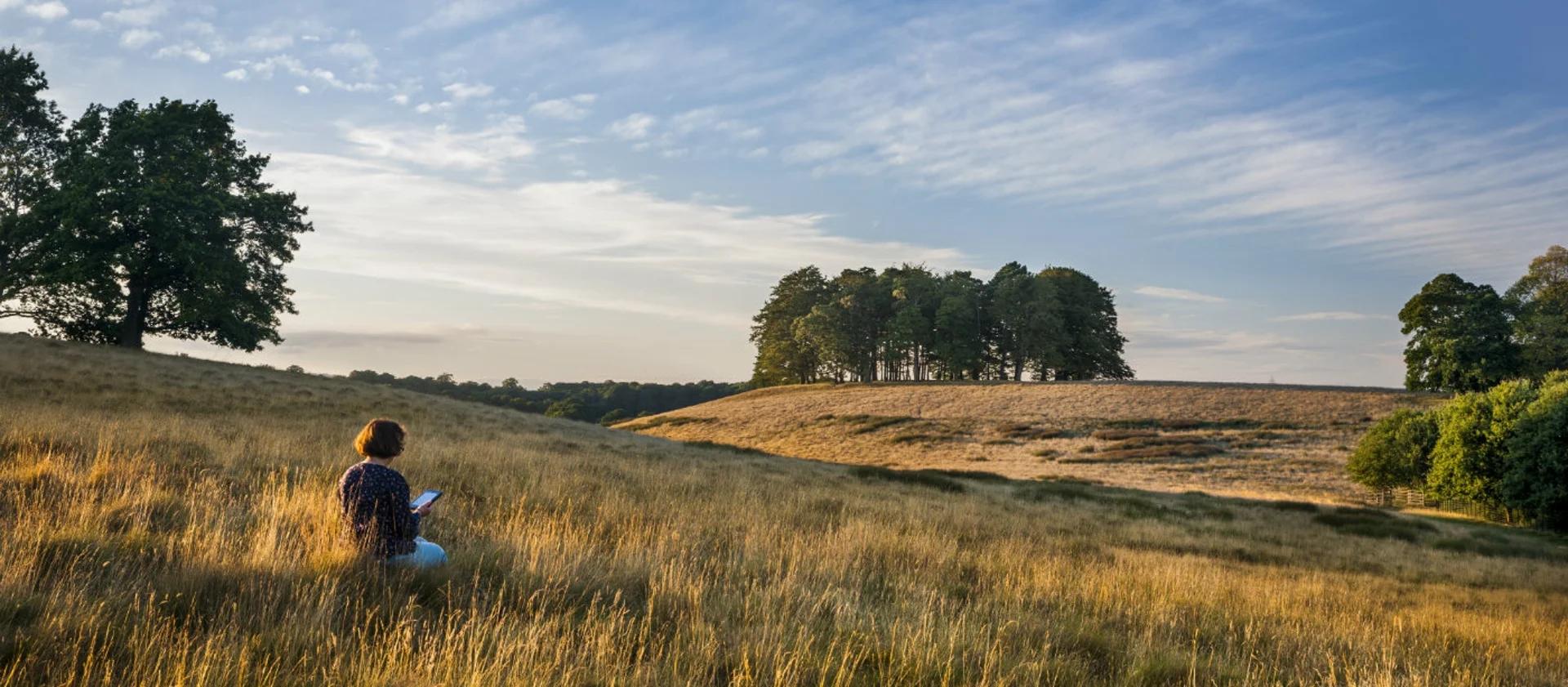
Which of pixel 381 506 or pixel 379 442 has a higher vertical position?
pixel 379 442

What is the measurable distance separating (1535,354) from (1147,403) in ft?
77.8

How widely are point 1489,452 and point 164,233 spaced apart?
60688mm

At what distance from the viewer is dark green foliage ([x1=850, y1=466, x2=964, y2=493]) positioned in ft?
86.7

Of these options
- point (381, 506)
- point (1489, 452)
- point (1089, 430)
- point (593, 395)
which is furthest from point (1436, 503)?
point (593, 395)

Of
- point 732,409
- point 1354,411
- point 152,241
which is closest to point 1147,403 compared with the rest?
point 1354,411

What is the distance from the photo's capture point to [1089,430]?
57.8 m

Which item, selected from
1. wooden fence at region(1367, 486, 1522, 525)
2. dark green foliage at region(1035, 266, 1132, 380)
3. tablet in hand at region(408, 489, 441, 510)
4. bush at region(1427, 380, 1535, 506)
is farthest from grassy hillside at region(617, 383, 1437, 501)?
tablet in hand at region(408, 489, 441, 510)

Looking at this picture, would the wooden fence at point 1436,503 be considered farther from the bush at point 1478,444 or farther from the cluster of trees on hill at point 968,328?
the cluster of trees on hill at point 968,328

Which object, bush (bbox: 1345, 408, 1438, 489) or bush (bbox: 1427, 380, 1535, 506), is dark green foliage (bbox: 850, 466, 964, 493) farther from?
bush (bbox: 1345, 408, 1438, 489)

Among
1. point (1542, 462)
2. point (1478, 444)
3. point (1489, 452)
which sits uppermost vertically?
point (1478, 444)

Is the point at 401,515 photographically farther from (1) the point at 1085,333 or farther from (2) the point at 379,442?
(1) the point at 1085,333

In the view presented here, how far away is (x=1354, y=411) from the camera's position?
5741cm

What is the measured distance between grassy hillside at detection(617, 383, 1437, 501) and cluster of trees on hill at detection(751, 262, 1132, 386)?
8.02 m

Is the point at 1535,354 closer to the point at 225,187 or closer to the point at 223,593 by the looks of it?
the point at 223,593
